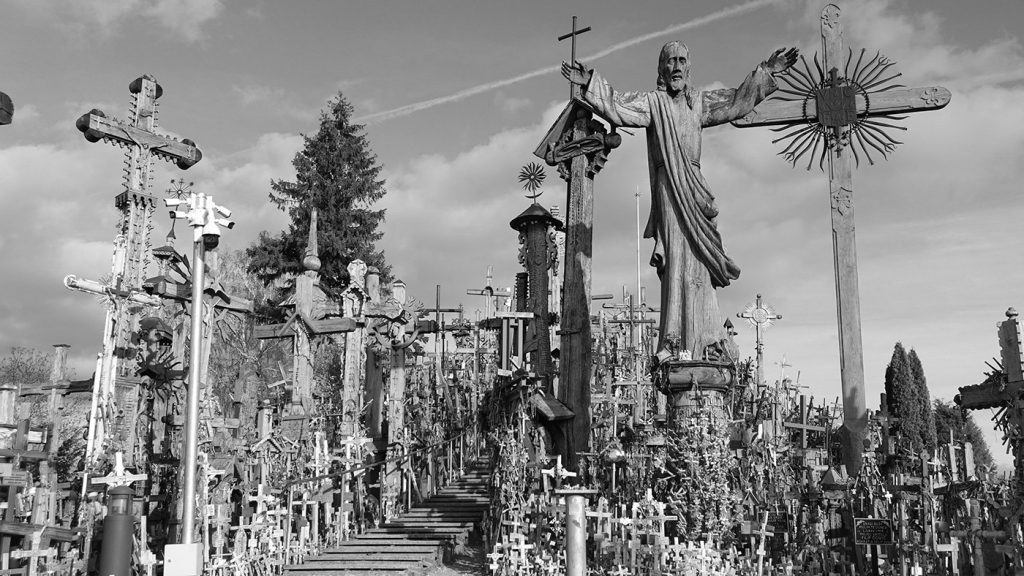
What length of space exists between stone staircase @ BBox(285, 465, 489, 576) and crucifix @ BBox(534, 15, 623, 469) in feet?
7.29

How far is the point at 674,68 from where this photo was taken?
12359mm

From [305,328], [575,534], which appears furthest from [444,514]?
[575,534]

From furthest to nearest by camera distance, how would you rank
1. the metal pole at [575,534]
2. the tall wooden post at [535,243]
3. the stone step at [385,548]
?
the tall wooden post at [535,243] → the stone step at [385,548] → the metal pole at [575,534]

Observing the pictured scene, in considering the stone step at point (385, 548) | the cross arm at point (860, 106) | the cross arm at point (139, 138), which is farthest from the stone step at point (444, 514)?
the cross arm at point (139, 138)

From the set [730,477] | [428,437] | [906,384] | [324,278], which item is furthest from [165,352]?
[906,384]

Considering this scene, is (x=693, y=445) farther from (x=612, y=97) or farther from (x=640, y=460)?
(x=612, y=97)

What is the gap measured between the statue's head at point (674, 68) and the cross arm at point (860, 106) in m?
0.96

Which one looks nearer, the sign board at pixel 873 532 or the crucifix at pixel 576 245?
the sign board at pixel 873 532

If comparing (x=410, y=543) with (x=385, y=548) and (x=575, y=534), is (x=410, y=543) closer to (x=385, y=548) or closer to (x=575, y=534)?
(x=385, y=548)

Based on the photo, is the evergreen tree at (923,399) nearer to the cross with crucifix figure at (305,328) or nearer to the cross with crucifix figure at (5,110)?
the cross with crucifix figure at (305,328)

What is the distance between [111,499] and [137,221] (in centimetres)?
938

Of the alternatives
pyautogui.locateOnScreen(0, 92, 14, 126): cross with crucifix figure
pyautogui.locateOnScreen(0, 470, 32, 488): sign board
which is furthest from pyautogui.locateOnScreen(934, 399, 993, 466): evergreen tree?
pyautogui.locateOnScreen(0, 92, 14, 126): cross with crucifix figure

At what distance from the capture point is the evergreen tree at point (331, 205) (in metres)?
34.3

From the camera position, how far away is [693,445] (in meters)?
10.6
